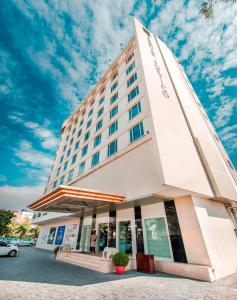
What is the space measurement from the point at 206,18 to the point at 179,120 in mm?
8957

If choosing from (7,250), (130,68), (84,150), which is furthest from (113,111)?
(7,250)

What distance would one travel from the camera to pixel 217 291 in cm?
682

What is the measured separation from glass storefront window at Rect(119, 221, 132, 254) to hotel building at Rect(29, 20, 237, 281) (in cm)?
7

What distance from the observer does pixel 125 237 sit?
13906 millimetres

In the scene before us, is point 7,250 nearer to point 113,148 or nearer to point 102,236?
point 102,236

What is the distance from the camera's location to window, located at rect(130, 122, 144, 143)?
14.3 meters

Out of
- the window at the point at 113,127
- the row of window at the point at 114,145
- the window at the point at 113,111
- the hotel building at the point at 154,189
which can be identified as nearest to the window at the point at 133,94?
the hotel building at the point at 154,189

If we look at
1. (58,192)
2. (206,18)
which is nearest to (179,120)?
(206,18)

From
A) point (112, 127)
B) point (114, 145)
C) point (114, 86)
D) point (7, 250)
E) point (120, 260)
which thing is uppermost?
point (114, 86)

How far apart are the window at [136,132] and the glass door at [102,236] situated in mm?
8995

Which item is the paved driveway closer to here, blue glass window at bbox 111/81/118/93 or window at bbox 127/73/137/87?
window at bbox 127/73/137/87

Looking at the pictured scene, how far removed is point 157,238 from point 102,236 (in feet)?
22.7

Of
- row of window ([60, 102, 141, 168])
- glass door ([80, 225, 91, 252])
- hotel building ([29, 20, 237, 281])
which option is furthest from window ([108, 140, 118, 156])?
glass door ([80, 225, 91, 252])

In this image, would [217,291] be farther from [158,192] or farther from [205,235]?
[158,192]
